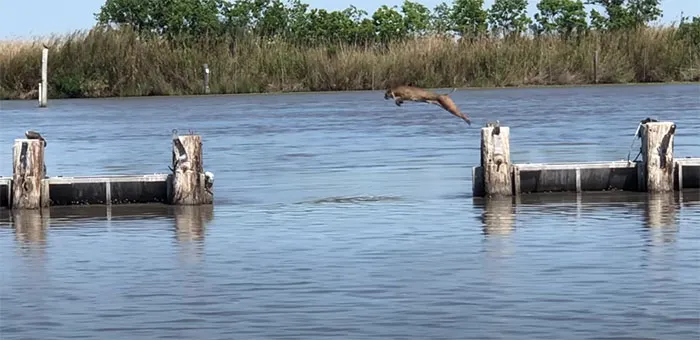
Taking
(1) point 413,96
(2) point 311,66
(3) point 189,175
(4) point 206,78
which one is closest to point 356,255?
(1) point 413,96

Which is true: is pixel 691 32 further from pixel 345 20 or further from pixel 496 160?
pixel 496 160

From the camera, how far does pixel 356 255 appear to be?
16031mm

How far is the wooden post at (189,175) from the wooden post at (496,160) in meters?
3.20

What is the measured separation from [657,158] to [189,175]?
5.36 meters

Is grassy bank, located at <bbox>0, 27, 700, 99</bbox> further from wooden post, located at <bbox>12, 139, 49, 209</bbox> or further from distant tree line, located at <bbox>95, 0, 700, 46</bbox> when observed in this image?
wooden post, located at <bbox>12, 139, 49, 209</bbox>

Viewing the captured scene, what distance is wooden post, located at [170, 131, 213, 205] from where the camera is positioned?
768 inches

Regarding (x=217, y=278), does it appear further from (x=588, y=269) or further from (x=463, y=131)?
(x=463, y=131)

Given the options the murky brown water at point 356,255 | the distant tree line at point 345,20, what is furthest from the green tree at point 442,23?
the murky brown water at point 356,255

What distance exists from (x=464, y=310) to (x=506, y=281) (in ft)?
4.19

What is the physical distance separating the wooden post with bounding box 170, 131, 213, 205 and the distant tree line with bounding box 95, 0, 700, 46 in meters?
41.1

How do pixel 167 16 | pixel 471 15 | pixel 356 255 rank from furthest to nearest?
pixel 471 15 < pixel 167 16 < pixel 356 255

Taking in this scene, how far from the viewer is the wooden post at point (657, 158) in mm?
19578

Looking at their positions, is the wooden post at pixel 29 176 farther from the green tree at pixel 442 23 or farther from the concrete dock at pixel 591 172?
the green tree at pixel 442 23

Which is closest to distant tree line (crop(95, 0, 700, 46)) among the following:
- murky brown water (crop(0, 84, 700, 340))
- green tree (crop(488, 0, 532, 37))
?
green tree (crop(488, 0, 532, 37))
